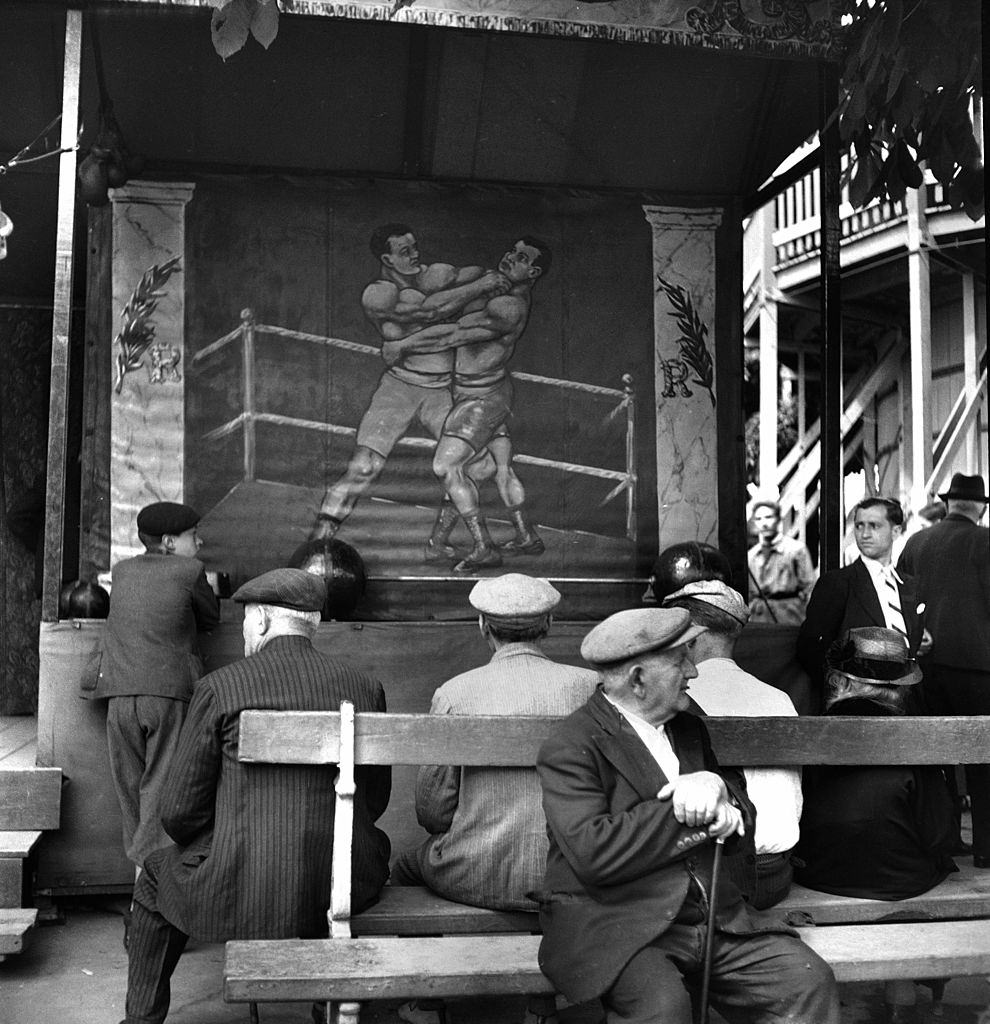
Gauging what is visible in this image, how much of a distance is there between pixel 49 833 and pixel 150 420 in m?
2.68

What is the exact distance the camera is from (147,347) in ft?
24.7

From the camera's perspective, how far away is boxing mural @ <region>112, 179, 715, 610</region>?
7.64 meters

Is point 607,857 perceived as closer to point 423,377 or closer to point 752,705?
point 752,705

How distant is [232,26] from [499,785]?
2713mm

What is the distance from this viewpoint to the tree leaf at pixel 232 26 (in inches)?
178

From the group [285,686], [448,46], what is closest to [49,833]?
[285,686]

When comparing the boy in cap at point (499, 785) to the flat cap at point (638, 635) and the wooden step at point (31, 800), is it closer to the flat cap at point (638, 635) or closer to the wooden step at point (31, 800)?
the flat cap at point (638, 635)

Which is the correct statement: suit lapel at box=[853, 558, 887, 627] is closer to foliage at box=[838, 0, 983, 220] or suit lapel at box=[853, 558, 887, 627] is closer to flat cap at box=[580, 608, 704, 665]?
foliage at box=[838, 0, 983, 220]

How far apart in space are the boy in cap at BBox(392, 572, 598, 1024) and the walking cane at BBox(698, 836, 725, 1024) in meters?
0.80

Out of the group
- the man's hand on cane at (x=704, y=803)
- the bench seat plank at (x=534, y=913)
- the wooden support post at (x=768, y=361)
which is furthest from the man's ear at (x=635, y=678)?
the wooden support post at (x=768, y=361)

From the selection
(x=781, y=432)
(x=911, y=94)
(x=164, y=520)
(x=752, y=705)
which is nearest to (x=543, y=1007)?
(x=752, y=705)

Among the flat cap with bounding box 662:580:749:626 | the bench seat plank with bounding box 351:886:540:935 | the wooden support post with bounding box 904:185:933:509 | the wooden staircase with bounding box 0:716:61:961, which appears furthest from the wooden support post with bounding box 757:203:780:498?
the bench seat plank with bounding box 351:886:540:935

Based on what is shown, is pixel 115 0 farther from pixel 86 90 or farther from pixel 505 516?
pixel 505 516

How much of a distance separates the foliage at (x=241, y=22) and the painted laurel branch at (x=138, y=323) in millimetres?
3141
